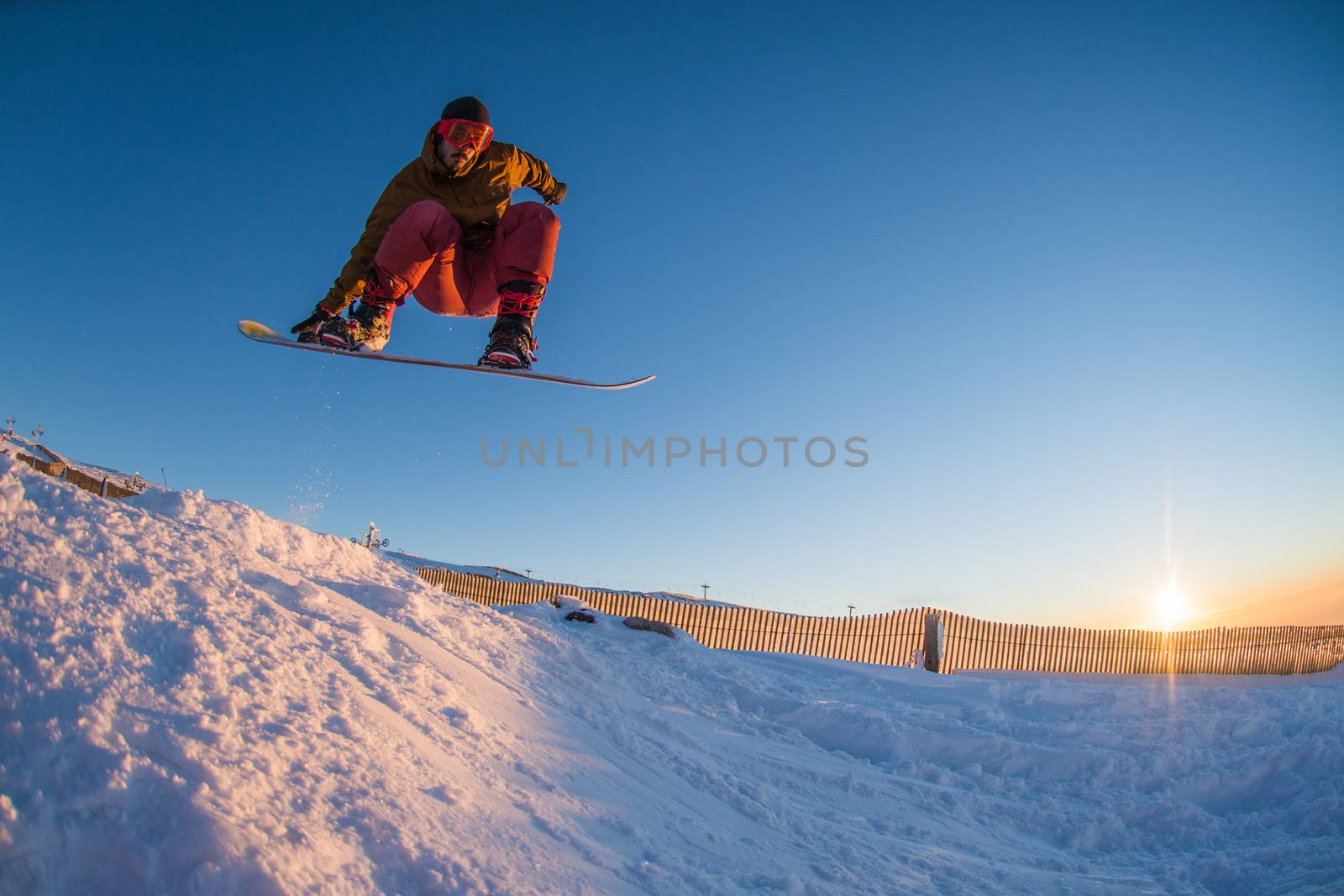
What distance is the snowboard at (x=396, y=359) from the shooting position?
4059 millimetres

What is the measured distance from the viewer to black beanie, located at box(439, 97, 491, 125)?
11.4 feet

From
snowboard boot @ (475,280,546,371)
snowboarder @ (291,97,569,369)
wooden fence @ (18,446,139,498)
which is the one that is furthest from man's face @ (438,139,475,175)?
wooden fence @ (18,446,139,498)

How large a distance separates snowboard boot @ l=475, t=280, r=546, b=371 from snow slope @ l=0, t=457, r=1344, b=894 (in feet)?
5.05

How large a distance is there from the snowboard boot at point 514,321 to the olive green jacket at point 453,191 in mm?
435

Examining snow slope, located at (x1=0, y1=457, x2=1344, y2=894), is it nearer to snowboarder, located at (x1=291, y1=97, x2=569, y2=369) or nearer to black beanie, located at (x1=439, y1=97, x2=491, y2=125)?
snowboarder, located at (x1=291, y1=97, x2=569, y2=369)

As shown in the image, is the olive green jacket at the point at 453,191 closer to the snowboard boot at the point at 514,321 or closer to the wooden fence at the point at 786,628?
the snowboard boot at the point at 514,321

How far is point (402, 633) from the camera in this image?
345 cm

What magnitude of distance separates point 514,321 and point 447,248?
0.54 meters

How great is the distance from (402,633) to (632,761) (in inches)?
51.7

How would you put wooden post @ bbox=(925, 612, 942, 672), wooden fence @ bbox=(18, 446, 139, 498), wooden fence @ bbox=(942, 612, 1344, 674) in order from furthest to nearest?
wooden fence @ bbox=(942, 612, 1344, 674)
wooden post @ bbox=(925, 612, 942, 672)
wooden fence @ bbox=(18, 446, 139, 498)

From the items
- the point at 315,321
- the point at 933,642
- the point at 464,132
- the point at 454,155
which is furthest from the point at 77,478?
the point at 933,642

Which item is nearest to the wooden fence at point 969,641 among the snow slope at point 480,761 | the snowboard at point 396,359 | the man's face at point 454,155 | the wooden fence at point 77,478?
the wooden fence at point 77,478

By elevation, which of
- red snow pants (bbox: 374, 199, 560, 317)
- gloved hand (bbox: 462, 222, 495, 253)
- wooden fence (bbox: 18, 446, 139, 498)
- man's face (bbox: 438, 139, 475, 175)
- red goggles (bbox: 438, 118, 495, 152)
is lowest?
wooden fence (bbox: 18, 446, 139, 498)

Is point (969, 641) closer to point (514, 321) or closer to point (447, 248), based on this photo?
point (514, 321)
